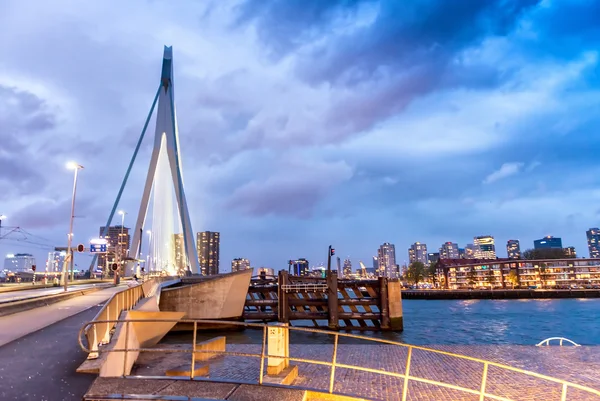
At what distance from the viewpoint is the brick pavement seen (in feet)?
28.2

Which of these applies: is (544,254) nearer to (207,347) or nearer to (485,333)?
(485,333)

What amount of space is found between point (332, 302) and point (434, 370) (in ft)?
77.5

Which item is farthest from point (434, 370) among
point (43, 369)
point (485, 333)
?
point (485, 333)

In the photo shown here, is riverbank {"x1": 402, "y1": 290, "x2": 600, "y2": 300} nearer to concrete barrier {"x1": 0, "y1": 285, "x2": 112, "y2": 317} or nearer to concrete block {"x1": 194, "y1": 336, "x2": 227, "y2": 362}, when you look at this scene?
concrete barrier {"x1": 0, "y1": 285, "x2": 112, "y2": 317}

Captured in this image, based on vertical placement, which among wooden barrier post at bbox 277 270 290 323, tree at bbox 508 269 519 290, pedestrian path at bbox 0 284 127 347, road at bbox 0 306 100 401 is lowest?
tree at bbox 508 269 519 290

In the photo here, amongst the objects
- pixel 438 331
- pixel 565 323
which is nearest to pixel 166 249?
pixel 438 331

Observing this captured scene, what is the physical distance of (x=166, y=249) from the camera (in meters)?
81.8

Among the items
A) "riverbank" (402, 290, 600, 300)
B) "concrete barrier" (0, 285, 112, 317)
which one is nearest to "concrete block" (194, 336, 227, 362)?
"concrete barrier" (0, 285, 112, 317)

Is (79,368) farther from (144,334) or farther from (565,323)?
(565,323)

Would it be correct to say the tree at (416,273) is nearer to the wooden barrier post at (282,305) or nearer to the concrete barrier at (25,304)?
the wooden barrier post at (282,305)

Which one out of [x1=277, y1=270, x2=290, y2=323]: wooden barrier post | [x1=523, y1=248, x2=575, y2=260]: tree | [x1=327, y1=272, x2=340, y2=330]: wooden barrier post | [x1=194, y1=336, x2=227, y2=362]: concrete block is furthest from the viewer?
[x1=523, y1=248, x2=575, y2=260]: tree

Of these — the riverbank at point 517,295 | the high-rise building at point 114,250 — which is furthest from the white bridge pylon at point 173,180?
the riverbank at point 517,295

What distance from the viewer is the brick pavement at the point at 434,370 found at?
28.2ft

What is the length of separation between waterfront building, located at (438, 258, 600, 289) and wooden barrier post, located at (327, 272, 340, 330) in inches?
5027
